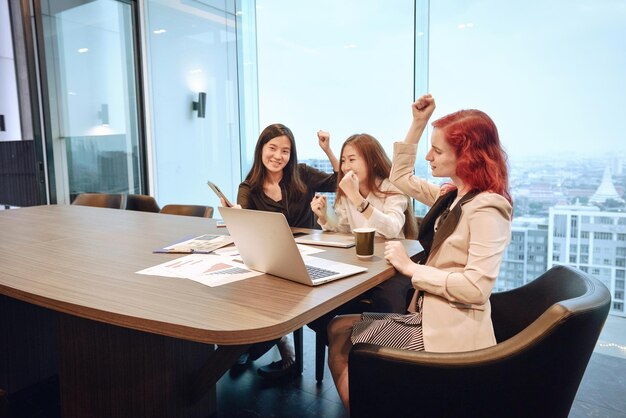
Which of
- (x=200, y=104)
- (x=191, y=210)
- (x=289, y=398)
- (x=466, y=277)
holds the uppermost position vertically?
(x=200, y=104)

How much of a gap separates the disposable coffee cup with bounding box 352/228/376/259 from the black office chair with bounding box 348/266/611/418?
0.44 metres

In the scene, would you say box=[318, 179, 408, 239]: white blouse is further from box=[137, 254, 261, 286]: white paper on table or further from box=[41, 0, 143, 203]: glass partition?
box=[41, 0, 143, 203]: glass partition

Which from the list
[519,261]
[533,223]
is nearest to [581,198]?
[533,223]

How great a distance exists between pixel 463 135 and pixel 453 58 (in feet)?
7.91

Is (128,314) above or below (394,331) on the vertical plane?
above

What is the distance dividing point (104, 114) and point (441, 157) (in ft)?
14.3

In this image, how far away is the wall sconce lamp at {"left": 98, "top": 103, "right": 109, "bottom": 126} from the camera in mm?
4793

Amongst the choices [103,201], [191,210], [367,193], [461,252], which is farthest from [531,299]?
[103,201]

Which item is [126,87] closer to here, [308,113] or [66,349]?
[308,113]

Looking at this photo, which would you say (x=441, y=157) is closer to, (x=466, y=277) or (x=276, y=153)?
(x=466, y=277)

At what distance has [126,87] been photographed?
5.01 meters

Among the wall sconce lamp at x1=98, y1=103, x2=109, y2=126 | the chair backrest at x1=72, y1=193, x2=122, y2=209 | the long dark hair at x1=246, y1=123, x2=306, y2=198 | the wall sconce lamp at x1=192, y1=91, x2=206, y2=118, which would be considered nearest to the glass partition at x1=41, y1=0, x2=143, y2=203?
the wall sconce lamp at x1=98, y1=103, x2=109, y2=126

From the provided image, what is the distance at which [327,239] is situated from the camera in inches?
75.4

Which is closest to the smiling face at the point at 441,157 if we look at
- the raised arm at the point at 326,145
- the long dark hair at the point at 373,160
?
the long dark hair at the point at 373,160
